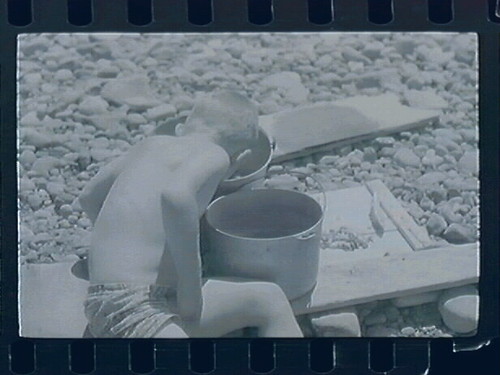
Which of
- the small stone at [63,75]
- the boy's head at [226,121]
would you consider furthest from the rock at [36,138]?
the boy's head at [226,121]

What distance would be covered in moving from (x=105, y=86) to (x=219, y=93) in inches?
8.7

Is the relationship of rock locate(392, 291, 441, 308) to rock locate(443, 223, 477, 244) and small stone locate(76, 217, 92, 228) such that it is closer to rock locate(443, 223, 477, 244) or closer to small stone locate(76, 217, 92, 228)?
rock locate(443, 223, 477, 244)

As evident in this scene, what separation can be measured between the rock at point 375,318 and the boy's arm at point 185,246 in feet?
1.06

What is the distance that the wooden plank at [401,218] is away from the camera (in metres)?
2.80

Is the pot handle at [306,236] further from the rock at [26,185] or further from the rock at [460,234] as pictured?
the rock at [26,185]

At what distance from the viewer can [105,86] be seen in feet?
9.24

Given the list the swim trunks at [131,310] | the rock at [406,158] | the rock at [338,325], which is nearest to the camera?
the swim trunks at [131,310]

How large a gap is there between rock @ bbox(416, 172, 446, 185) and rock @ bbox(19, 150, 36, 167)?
736 millimetres

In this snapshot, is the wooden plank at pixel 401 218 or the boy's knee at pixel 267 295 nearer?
the boy's knee at pixel 267 295

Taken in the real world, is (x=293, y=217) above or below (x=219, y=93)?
below

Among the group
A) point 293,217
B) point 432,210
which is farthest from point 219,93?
point 432,210

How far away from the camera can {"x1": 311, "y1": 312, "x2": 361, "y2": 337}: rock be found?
2730mm

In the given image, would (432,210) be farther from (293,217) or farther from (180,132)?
(180,132)

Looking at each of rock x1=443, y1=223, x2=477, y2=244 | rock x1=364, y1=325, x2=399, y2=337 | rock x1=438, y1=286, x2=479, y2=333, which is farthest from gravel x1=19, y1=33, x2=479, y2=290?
rock x1=364, y1=325, x2=399, y2=337
